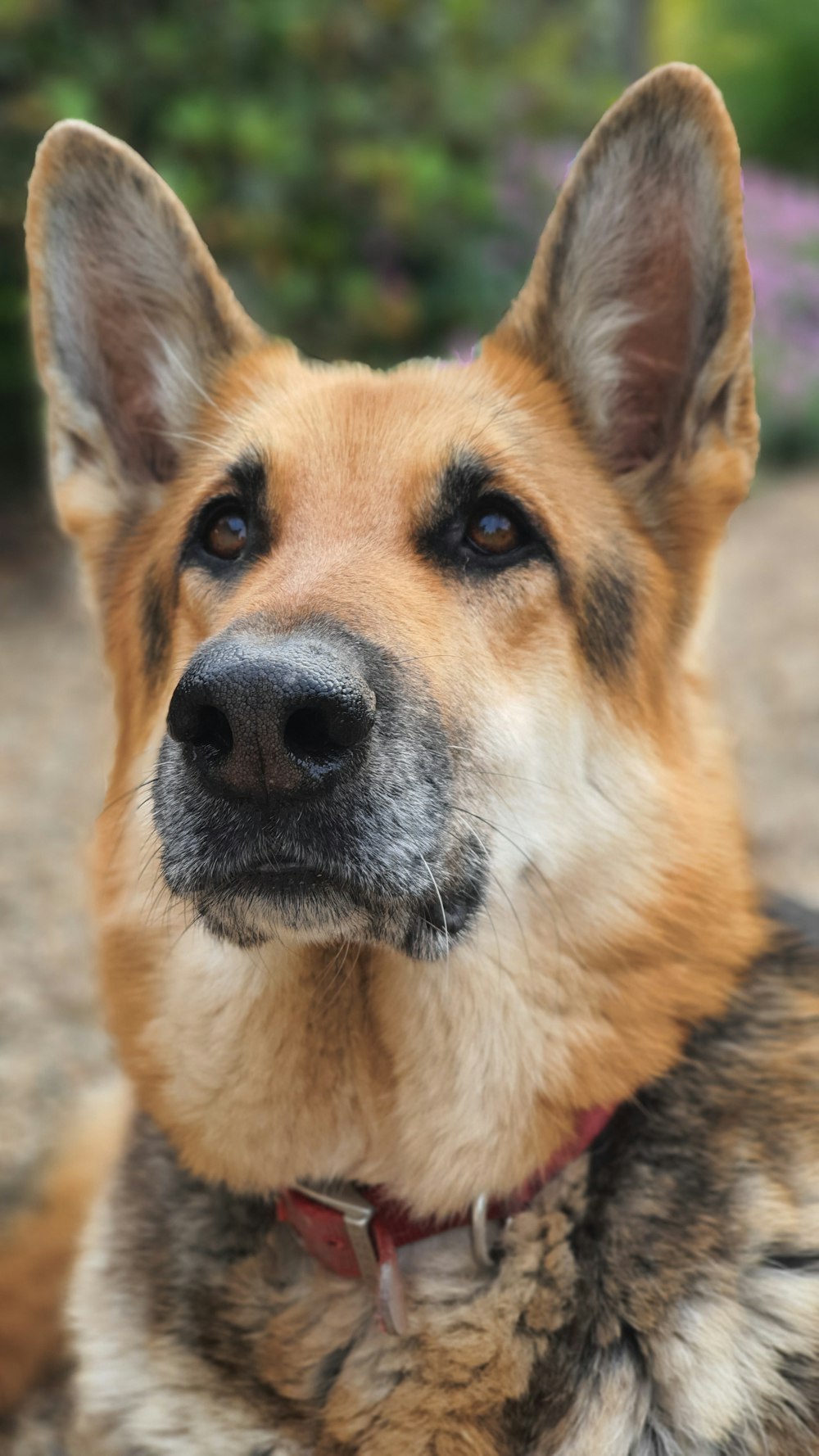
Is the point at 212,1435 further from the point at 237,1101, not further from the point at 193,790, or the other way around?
the point at 193,790

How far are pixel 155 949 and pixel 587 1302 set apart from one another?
115 centimetres

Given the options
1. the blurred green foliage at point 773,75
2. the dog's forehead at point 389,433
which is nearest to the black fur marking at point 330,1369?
the dog's forehead at point 389,433

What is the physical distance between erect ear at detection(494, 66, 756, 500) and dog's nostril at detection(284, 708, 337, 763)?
126cm

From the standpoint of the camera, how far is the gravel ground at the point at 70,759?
459 centimetres

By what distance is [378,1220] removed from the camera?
2.46 meters

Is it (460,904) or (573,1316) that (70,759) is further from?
(573,1316)

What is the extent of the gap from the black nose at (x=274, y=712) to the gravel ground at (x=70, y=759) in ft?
5.22

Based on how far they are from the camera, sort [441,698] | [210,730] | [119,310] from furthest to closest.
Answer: [119,310] < [441,698] < [210,730]

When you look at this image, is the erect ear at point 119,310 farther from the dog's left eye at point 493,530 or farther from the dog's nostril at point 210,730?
the dog's nostril at point 210,730

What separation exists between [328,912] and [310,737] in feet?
1.15

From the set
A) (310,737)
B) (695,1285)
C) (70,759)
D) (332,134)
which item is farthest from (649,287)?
(332,134)

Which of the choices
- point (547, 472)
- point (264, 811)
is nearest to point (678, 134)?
point (547, 472)

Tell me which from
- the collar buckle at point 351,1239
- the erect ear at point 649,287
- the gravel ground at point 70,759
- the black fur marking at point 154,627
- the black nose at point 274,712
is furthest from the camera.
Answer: the gravel ground at point 70,759

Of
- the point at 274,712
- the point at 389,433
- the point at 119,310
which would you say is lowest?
the point at 274,712
